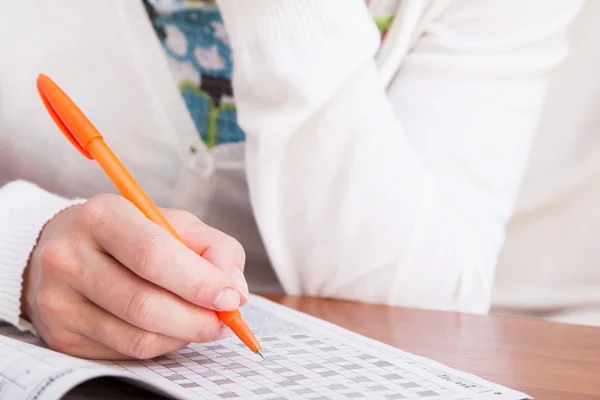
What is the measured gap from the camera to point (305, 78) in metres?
0.62

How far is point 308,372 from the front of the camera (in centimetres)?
40

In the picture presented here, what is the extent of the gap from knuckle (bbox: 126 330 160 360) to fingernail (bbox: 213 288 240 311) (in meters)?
0.04

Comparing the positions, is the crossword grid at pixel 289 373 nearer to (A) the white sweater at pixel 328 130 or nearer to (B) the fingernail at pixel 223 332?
(B) the fingernail at pixel 223 332

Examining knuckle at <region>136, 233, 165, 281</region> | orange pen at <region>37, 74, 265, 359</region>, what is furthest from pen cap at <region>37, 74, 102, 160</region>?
knuckle at <region>136, 233, 165, 281</region>

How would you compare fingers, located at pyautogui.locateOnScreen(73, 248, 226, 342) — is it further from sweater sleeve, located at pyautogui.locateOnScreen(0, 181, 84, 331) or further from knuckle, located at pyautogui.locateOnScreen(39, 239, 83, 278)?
sweater sleeve, located at pyautogui.locateOnScreen(0, 181, 84, 331)

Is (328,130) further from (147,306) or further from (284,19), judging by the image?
(147,306)

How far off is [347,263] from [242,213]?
21 cm

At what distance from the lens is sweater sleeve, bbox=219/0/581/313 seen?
0.62 m

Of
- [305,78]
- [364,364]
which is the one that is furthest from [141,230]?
[305,78]

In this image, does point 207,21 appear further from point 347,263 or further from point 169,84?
point 347,263

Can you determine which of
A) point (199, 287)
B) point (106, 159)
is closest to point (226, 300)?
point (199, 287)

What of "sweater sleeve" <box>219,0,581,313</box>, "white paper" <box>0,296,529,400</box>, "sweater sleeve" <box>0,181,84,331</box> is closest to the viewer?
"white paper" <box>0,296,529,400</box>

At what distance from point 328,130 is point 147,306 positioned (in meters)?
0.31

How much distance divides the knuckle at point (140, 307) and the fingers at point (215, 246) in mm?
48
